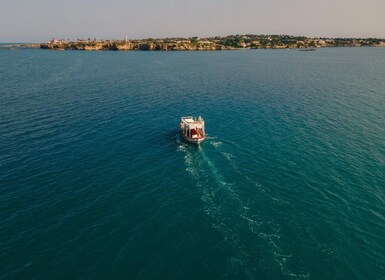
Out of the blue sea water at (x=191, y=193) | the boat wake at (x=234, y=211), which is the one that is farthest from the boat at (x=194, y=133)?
the boat wake at (x=234, y=211)

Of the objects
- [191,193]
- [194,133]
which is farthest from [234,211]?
[194,133]

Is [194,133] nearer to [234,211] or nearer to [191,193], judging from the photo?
[191,193]

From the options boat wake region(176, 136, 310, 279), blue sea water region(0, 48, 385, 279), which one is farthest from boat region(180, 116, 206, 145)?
boat wake region(176, 136, 310, 279)

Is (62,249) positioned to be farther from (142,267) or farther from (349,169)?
(349,169)

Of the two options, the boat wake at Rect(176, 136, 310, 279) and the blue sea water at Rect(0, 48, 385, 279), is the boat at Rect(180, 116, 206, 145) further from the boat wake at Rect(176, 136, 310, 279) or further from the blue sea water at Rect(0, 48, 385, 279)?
the boat wake at Rect(176, 136, 310, 279)

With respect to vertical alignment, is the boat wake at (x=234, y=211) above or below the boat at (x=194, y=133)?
below

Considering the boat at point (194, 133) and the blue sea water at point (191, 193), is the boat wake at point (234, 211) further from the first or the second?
the boat at point (194, 133)
